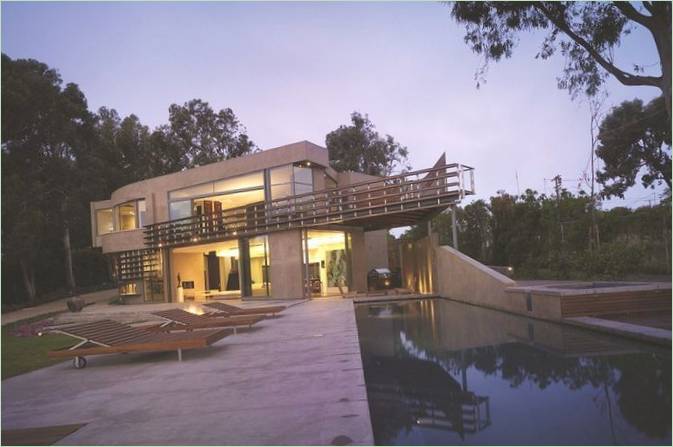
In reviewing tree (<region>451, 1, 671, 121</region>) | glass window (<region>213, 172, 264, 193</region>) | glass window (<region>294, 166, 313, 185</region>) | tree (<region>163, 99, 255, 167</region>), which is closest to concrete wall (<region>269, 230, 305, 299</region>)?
glass window (<region>294, 166, 313, 185</region>)

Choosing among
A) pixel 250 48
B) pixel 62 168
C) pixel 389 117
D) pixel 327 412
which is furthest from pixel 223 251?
pixel 389 117

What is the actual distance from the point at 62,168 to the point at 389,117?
28105 millimetres

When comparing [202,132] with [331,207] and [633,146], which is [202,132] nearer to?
[331,207]

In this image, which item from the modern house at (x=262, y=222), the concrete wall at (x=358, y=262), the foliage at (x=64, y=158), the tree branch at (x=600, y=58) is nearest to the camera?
the tree branch at (x=600, y=58)

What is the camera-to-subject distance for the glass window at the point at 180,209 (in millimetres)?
23534

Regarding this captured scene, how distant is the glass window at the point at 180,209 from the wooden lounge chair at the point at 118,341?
15169 mm

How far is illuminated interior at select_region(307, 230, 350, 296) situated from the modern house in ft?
0.14

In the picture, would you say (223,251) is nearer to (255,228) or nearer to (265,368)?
(255,228)

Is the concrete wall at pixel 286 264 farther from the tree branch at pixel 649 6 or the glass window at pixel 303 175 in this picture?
the tree branch at pixel 649 6

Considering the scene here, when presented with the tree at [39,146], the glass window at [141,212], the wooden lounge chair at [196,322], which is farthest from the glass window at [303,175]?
the tree at [39,146]

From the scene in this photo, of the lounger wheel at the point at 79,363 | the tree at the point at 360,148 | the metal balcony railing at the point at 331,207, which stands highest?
the tree at the point at 360,148

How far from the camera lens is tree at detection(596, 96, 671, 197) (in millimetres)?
28875

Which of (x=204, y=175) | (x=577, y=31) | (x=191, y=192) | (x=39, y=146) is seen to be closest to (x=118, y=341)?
(x=577, y=31)

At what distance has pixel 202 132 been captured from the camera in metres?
44.2
